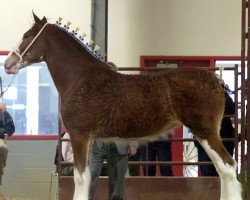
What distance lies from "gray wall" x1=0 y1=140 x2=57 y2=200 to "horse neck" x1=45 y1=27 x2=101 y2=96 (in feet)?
14.5

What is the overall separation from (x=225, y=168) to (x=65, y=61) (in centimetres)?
158

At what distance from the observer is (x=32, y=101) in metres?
8.79

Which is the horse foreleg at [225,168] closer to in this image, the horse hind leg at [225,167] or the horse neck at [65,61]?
the horse hind leg at [225,167]

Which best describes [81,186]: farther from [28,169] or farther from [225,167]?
[28,169]

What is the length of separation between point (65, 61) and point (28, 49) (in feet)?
1.06

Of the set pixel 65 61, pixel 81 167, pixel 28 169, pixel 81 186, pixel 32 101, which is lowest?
pixel 28 169

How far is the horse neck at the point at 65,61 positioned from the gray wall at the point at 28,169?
14.5ft

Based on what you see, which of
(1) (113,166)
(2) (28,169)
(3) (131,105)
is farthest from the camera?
(2) (28,169)

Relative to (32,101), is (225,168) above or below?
below

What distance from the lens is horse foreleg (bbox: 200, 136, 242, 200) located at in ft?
13.1

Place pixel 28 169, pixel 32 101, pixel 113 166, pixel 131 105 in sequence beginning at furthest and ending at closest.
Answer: pixel 32 101 < pixel 28 169 < pixel 113 166 < pixel 131 105

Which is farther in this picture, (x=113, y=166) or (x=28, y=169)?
(x=28, y=169)

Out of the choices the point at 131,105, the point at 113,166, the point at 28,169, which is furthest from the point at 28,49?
the point at 28,169

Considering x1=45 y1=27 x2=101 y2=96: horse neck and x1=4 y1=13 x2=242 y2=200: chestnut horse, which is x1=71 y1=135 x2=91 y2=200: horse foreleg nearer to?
x1=4 y1=13 x2=242 y2=200: chestnut horse
